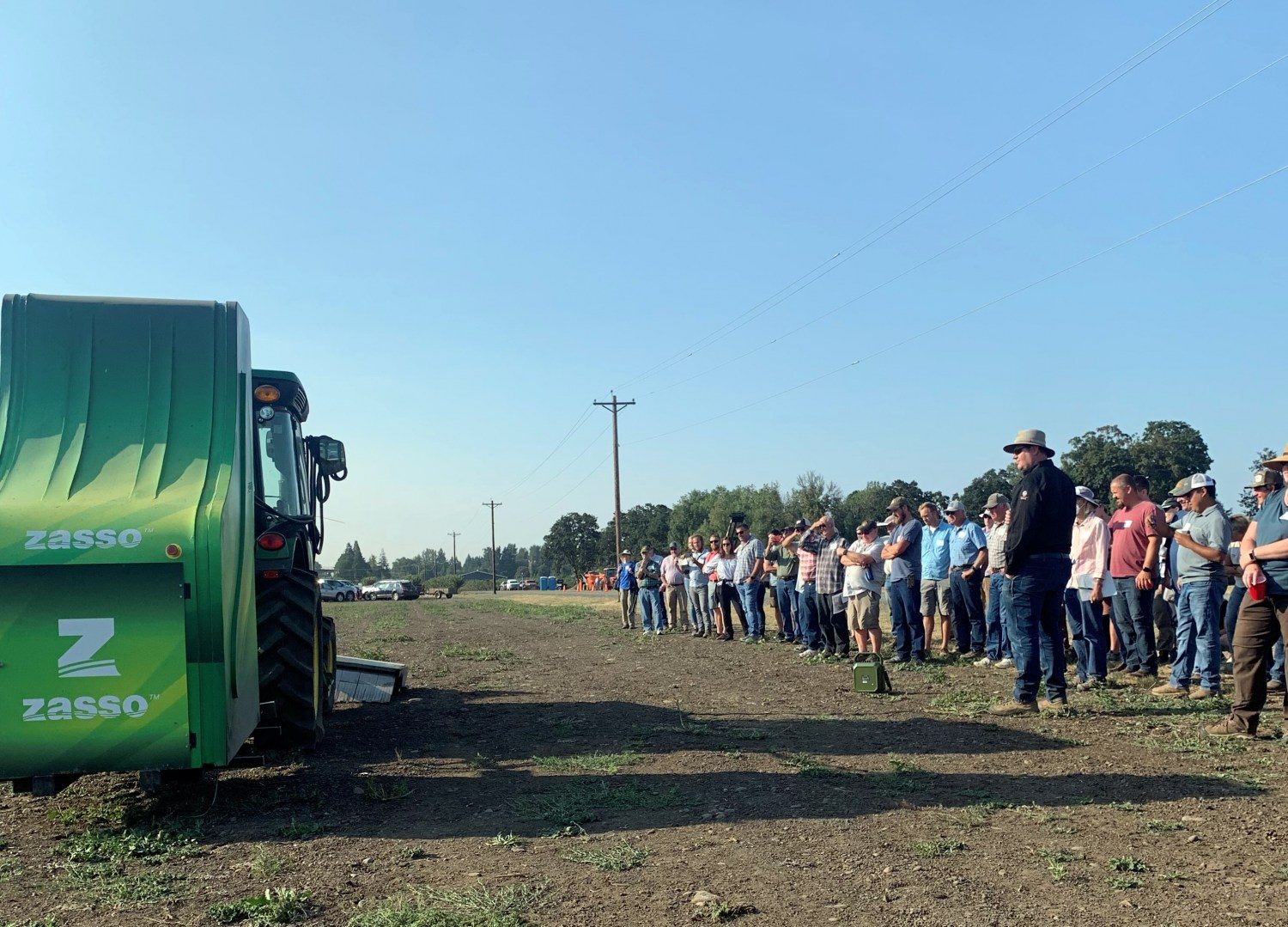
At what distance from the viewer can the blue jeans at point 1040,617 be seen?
862 cm

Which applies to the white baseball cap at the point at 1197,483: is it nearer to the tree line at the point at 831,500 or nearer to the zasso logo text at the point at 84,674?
the zasso logo text at the point at 84,674

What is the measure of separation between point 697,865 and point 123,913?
8.34 ft

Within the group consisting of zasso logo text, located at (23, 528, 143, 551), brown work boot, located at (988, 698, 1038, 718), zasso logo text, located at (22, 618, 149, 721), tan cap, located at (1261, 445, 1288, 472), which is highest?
tan cap, located at (1261, 445, 1288, 472)

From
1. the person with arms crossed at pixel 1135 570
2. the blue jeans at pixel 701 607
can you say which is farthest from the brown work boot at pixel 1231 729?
the blue jeans at pixel 701 607

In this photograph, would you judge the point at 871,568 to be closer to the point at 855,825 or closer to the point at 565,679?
the point at 565,679

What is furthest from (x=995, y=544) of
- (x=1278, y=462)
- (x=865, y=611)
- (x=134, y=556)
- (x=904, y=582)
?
(x=134, y=556)

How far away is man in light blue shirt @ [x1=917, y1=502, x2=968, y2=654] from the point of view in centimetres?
1353

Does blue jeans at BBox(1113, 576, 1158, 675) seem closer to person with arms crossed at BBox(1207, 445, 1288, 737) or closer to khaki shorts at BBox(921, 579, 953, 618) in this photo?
khaki shorts at BBox(921, 579, 953, 618)

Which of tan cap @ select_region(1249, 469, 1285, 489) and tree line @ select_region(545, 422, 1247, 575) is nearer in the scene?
tan cap @ select_region(1249, 469, 1285, 489)

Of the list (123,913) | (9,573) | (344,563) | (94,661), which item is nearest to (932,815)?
(123,913)

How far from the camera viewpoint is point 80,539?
5.64 meters

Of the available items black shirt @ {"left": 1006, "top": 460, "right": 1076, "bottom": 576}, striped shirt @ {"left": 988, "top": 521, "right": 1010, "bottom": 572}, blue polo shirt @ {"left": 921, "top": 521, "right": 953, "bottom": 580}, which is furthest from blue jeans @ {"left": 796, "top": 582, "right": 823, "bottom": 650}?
black shirt @ {"left": 1006, "top": 460, "right": 1076, "bottom": 576}

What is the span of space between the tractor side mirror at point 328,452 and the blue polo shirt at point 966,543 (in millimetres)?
7710

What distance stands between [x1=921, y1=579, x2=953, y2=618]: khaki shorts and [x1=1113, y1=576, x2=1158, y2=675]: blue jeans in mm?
2786
